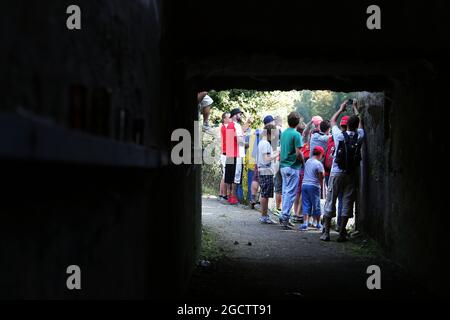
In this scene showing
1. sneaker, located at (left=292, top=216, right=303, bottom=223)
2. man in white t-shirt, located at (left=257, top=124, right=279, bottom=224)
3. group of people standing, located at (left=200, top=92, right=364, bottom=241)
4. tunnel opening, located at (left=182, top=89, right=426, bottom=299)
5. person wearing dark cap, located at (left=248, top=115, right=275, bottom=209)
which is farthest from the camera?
person wearing dark cap, located at (left=248, top=115, right=275, bottom=209)

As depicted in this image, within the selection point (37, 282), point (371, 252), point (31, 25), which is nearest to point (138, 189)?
point (37, 282)

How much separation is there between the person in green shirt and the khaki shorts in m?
1.08

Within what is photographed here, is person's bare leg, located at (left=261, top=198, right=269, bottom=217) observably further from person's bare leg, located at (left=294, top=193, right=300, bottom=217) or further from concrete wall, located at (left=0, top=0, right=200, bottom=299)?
concrete wall, located at (left=0, top=0, right=200, bottom=299)

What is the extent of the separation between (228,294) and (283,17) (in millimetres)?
2663

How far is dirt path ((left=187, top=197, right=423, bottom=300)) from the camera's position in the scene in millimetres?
6324

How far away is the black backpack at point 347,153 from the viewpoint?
9.44 metres

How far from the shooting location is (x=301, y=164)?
10750 mm

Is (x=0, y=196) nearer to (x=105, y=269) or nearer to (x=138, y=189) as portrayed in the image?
(x=105, y=269)

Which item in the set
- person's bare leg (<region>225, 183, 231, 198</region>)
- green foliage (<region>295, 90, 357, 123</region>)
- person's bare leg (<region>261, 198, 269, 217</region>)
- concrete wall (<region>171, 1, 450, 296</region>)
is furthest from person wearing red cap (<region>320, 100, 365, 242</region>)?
green foliage (<region>295, 90, 357, 123</region>)

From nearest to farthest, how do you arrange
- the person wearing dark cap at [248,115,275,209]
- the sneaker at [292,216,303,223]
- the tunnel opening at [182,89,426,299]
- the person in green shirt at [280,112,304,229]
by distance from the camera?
the tunnel opening at [182,89,426,299] → the person in green shirt at [280,112,304,229] → the sneaker at [292,216,303,223] → the person wearing dark cap at [248,115,275,209]

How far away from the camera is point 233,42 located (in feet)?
18.4

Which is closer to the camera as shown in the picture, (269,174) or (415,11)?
(415,11)

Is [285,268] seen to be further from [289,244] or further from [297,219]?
[297,219]

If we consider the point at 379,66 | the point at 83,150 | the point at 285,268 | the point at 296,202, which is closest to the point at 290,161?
the point at 296,202
